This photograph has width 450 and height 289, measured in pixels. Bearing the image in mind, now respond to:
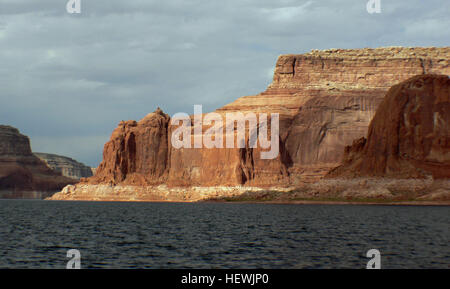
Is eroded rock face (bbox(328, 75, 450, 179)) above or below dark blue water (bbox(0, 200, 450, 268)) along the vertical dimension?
above

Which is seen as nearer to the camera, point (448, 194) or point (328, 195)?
point (448, 194)

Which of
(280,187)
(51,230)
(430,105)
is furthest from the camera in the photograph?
(280,187)

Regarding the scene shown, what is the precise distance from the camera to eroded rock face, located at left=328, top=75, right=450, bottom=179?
433ft

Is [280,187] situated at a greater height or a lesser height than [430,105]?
lesser

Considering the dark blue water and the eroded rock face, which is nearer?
the dark blue water

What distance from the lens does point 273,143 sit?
650ft

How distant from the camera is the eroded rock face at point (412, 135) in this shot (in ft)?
433

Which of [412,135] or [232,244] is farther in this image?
[412,135]

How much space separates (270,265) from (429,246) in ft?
57.5

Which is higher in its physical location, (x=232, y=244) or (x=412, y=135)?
(x=412, y=135)

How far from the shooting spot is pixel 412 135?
447ft

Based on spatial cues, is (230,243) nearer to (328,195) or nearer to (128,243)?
(128,243)
